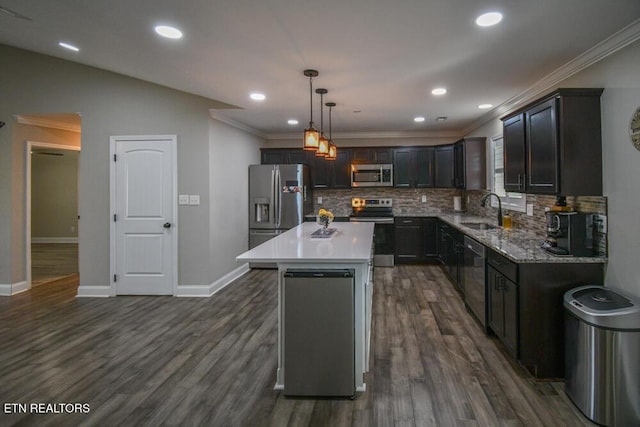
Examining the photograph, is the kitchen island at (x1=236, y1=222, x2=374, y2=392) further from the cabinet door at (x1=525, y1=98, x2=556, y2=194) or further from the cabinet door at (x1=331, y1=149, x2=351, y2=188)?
the cabinet door at (x1=331, y1=149, x2=351, y2=188)

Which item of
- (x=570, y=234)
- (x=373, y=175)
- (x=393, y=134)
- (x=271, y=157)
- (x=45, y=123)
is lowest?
(x=570, y=234)

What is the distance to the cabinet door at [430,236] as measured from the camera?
644 cm

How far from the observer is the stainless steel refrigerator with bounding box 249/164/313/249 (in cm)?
629

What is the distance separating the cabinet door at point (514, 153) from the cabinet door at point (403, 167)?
10.2 ft

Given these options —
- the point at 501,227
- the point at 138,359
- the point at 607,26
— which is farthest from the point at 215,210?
the point at 607,26

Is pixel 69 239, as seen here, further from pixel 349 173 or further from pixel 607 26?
pixel 607 26

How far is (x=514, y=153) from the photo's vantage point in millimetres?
3496

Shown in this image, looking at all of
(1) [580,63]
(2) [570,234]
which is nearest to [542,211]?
(2) [570,234]

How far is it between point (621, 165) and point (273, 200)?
4737mm

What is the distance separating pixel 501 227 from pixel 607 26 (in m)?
2.55

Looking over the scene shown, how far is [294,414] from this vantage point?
2260 millimetres

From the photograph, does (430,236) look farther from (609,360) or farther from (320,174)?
(609,360)

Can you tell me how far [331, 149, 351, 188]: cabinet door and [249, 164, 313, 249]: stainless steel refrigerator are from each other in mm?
857

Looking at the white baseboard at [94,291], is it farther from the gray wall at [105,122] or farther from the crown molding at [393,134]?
the crown molding at [393,134]
